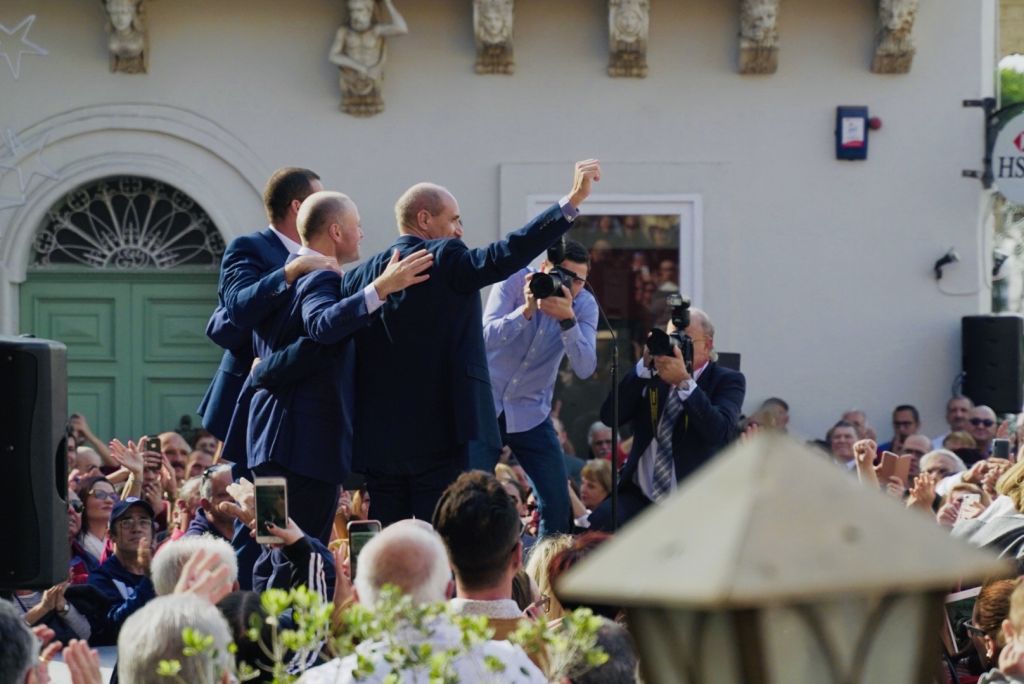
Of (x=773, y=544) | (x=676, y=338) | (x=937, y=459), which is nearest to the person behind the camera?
(x=773, y=544)

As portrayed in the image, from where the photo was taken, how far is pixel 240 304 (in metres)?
6.55

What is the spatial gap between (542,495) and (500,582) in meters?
3.46

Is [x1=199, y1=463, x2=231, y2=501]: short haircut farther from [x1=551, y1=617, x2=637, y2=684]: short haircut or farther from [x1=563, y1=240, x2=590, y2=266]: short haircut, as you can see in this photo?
[x1=551, y1=617, x2=637, y2=684]: short haircut

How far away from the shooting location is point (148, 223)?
14062 millimetres

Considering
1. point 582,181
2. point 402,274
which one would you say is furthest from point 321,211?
point 582,181

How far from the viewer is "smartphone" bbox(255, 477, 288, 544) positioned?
518 cm

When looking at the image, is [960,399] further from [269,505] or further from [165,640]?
[165,640]

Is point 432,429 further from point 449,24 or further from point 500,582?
point 449,24

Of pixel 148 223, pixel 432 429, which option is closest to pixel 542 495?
pixel 432 429

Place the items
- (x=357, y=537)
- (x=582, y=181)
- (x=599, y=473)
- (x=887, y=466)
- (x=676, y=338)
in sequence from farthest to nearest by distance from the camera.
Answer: (x=599, y=473) → (x=676, y=338) → (x=887, y=466) → (x=582, y=181) → (x=357, y=537)

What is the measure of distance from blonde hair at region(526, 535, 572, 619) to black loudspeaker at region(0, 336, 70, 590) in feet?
4.67

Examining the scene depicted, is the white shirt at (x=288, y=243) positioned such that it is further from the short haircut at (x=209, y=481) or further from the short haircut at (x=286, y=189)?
the short haircut at (x=209, y=481)

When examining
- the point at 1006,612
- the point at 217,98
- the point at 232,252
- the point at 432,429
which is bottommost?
the point at 1006,612

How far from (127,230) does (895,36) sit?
618 cm
